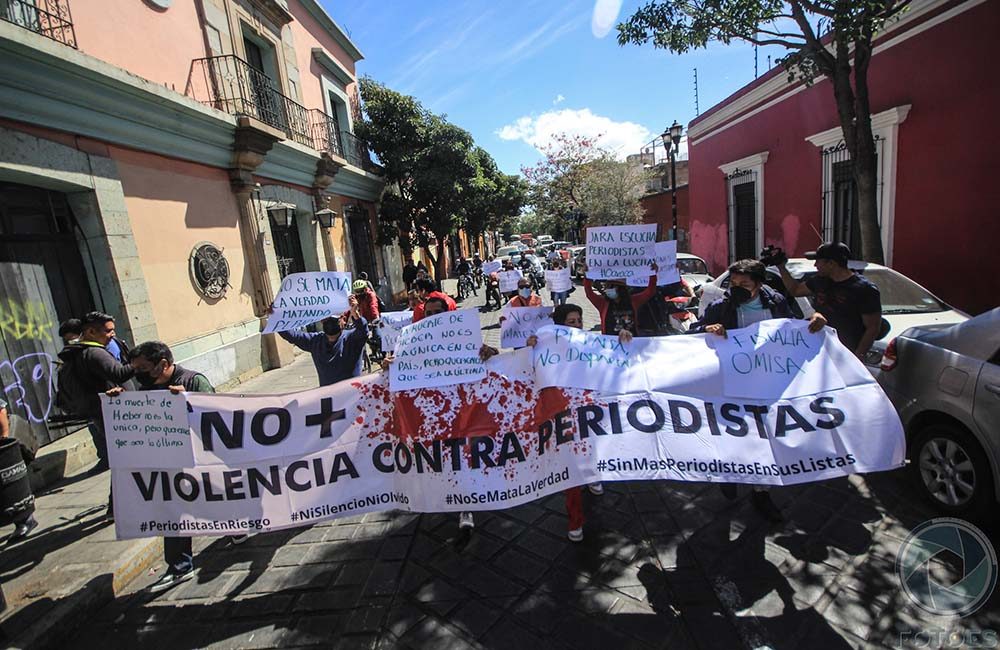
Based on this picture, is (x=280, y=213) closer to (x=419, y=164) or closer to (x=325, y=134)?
(x=325, y=134)

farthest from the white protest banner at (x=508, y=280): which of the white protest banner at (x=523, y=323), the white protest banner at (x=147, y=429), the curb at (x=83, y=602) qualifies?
the white protest banner at (x=147, y=429)

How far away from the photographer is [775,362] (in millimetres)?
3324

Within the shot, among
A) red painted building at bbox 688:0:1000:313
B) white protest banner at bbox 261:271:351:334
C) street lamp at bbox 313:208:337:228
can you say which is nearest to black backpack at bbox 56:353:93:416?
white protest banner at bbox 261:271:351:334

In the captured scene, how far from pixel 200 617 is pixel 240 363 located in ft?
22.8

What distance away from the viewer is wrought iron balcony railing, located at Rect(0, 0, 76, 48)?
5.50 meters

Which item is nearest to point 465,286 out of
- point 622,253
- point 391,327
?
point 391,327

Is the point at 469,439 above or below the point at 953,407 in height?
above

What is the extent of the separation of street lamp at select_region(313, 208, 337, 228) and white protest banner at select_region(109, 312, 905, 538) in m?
10.6

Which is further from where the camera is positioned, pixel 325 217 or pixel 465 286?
pixel 465 286

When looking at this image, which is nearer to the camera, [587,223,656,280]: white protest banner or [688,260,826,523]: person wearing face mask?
[688,260,826,523]: person wearing face mask

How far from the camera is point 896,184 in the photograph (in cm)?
923

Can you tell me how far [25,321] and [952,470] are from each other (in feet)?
29.3

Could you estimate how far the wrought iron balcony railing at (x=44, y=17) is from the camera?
5504 millimetres

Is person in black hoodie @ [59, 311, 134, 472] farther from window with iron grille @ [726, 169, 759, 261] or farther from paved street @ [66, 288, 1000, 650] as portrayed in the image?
window with iron grille @ [726, 169, 759, 261]
